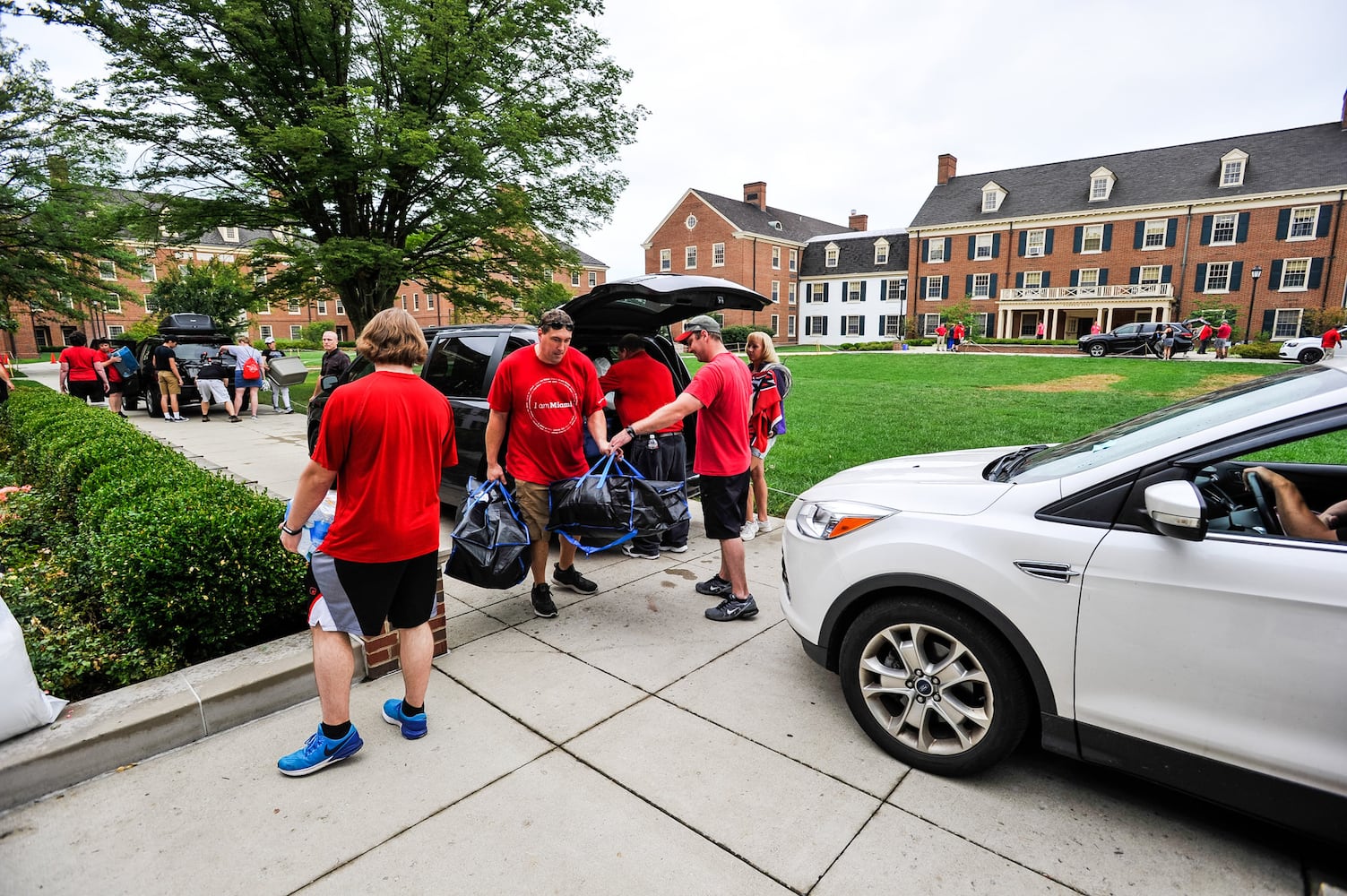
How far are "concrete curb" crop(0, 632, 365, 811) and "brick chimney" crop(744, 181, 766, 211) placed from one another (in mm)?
56413

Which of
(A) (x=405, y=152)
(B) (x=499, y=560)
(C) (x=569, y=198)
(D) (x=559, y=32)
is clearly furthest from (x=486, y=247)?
(B) (x=499, y=560)

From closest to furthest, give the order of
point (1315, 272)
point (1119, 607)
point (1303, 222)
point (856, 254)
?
1. point (1119, 607)
2. point (1315, 272)
3. point (1303, 222)
4. point (856, 254)

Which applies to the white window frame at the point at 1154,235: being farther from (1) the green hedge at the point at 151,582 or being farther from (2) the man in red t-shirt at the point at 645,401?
(1) the green hedge at the point at 151,582

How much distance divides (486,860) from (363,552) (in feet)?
4.08

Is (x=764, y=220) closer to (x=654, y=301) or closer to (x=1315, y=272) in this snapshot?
(x=1315, y=272)

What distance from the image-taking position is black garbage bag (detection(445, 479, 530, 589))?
3.48m

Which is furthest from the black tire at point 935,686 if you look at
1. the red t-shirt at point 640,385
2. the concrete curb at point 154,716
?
the red t-shirt at point 640,385

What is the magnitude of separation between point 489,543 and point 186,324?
18215 mm

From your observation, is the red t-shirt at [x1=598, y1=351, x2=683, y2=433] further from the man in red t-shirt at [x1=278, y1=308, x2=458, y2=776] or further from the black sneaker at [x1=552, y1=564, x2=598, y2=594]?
the man in red t-shirt at [x1=278, y1=308, x2=458, y2=776]

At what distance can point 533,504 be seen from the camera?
4094 mm

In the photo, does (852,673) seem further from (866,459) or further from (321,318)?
(321,318)

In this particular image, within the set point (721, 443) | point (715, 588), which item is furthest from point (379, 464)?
point (715, 588)

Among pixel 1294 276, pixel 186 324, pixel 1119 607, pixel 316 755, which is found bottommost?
pixel 316 755

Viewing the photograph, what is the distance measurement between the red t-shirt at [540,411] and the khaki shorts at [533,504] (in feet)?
0.17
